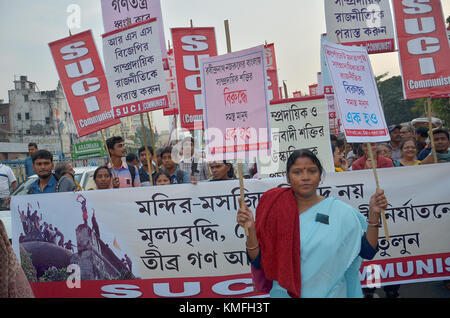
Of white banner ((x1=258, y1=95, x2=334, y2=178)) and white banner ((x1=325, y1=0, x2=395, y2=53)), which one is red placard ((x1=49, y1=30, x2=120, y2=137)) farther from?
white banner ((x1=325, y1=0, x2=395, y2=53))

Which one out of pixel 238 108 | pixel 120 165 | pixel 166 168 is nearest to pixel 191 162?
pixel 166 168

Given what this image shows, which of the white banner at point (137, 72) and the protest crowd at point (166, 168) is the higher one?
the white banner at point (137, 72)

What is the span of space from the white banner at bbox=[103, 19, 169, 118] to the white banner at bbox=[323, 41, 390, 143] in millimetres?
2409

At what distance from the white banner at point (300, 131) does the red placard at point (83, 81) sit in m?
2.03

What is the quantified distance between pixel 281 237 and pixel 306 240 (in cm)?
13

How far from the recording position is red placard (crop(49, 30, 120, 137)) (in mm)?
5293

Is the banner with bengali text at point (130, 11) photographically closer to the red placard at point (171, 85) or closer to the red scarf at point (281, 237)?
the red placard at point (171, 85)

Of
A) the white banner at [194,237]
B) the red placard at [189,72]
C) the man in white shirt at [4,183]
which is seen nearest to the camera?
the white banner at [194,237]

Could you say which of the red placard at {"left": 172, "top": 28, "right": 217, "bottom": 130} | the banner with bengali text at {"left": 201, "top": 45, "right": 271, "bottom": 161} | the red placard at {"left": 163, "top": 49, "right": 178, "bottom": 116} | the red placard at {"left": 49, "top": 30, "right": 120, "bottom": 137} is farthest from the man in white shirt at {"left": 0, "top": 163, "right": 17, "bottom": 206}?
the banner with bengali text at {"left": 201, "top": 45, "right": 271, "bottom": 161}

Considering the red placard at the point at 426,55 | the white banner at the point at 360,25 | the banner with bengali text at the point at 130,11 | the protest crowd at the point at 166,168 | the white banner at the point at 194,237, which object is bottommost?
the white banner at the point at 194,237

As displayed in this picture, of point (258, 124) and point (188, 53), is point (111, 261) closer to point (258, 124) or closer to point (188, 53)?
point (258, 124)

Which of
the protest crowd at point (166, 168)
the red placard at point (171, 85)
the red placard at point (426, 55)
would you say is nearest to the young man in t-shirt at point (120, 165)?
the protest crowd at point (166, 168)

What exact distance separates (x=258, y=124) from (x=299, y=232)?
77cm

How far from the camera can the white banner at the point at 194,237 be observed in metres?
4.19
